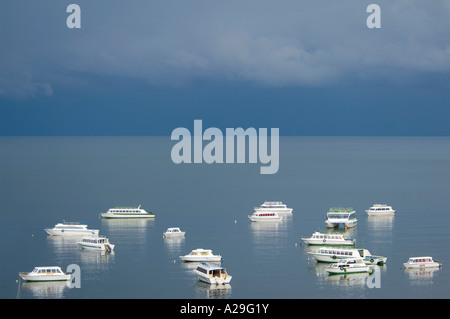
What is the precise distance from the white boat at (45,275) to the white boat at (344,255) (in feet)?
99.5

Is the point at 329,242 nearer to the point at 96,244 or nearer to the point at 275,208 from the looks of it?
the point at 96,244

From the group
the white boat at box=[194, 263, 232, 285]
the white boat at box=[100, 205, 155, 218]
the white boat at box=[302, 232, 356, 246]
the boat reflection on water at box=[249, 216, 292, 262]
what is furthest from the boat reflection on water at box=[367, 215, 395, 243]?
the white boat at box=[100, 205, 155, 218]

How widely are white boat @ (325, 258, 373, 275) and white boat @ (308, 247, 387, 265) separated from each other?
1.81 metres

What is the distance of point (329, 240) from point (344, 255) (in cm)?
1083

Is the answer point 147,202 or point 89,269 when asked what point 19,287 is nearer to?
point 89,269

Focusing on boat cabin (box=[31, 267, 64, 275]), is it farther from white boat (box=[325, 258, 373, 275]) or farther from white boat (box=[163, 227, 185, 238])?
white boat (box=[325, 258, 373, 275])

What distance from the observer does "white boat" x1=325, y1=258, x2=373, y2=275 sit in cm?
8012

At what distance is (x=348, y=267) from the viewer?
264 feet

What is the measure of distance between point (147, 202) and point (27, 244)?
49.4 meters

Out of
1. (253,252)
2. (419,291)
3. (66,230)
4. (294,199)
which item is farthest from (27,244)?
(294,199)

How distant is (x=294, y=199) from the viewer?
15400 cm

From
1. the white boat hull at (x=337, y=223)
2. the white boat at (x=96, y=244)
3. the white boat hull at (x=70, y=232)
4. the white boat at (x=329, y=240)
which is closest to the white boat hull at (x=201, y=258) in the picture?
the white boat at (x=96, y=244)

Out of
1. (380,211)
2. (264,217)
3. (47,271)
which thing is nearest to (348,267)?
(47,271)
